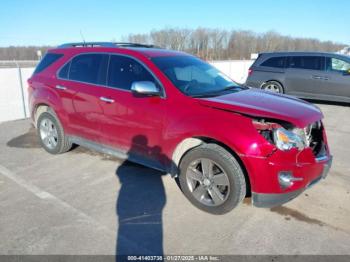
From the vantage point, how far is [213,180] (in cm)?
353

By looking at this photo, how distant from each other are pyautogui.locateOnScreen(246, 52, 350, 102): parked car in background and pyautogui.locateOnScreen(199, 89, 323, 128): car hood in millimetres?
7105

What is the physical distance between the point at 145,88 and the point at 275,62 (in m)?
8.59

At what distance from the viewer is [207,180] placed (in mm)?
3576

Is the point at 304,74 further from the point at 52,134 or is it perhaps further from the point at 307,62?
the point at 52,134

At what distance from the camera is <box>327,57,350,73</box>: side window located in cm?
993

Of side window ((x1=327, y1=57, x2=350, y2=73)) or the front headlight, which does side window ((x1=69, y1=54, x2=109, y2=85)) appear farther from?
side window ((x1=327, y1=57, x2=350, y2=73))

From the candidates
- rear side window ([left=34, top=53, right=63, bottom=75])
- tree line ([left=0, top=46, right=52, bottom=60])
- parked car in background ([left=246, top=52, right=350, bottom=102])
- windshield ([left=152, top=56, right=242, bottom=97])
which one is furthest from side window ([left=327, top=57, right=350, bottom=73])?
tree line ([left=0, top=46, right=52, bottom=60])

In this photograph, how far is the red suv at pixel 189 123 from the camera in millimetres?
3229

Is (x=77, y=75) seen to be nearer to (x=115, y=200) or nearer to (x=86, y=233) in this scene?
(x=115, y=200)

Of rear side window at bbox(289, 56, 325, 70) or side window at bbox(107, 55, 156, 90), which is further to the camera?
rear side window at bbox(289, 56, 325, 70)

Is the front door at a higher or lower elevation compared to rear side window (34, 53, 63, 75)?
lower

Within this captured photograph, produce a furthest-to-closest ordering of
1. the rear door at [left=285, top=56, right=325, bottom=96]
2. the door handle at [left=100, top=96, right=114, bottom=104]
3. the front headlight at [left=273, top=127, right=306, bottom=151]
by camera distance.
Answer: the rear door at [left=285, top=56, right=325, bottom=96] → the door handle at [left=100, top=96, right=114, bottom=104] → the front headlight at [left=273, top=127, right=306, bottom=151]

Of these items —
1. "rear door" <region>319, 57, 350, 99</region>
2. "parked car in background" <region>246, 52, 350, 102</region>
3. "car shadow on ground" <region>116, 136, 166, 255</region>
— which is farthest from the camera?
"parked car in background" <region>246, 52, 350, 102</region>

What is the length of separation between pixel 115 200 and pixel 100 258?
1.11m
